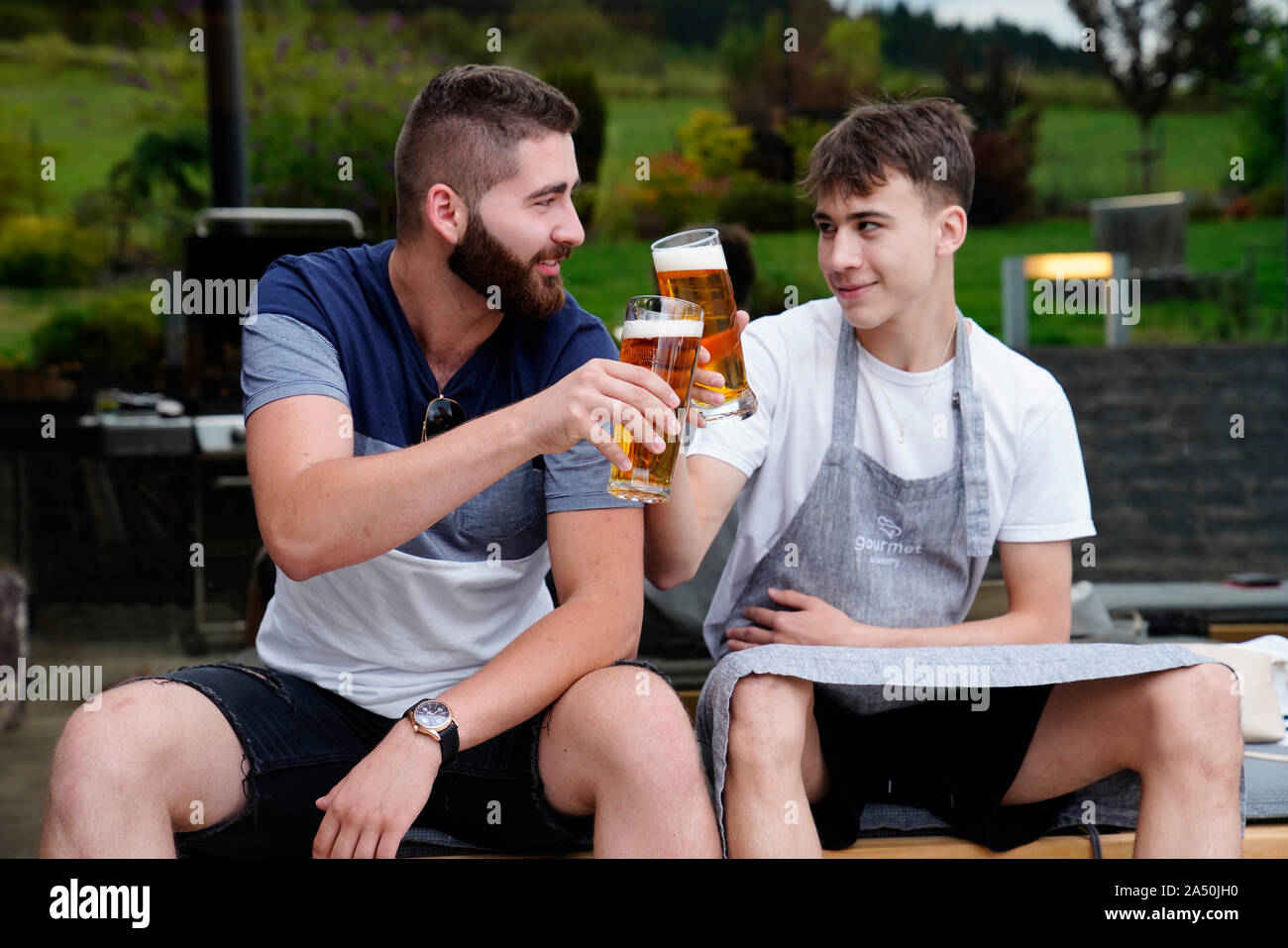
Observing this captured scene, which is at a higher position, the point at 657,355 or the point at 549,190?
the point at 549,190

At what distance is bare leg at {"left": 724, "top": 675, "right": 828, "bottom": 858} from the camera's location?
5.23ft

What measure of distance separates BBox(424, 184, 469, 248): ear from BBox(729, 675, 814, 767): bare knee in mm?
778

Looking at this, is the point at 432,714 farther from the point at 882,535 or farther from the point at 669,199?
the point at 669,199

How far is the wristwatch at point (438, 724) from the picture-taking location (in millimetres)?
1533

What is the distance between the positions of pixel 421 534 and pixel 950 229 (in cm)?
105

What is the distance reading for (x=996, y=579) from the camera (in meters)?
2.41

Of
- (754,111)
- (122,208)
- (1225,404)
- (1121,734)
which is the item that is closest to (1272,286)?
(1225,404)

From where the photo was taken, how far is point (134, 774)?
Result: 1.45 metres

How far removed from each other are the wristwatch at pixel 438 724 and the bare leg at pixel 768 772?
384mm

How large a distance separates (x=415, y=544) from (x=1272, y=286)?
153 inches
